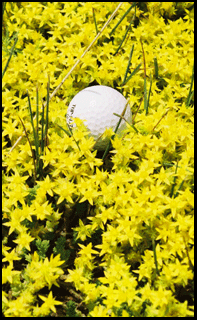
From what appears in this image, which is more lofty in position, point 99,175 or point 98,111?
point 98,111

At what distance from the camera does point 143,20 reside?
2574 mm

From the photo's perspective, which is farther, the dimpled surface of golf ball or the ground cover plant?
the dimpled surface of golf ball

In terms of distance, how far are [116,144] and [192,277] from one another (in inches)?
29.7

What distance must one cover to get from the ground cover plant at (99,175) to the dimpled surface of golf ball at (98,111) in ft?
0.24

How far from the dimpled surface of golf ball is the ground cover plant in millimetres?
73

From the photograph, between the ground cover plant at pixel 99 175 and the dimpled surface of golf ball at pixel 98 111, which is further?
the dimpled surface of golf ball at pixel 98 111

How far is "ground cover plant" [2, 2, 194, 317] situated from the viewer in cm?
162

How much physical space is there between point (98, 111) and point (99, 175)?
1.18 ft

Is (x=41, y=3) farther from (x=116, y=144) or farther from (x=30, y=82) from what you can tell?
(x=116, y=144)

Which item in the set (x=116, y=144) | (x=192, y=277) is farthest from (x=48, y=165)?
(x=192, y=277)

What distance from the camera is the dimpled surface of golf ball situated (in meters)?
1.94

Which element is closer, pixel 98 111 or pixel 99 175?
pixel 99 175

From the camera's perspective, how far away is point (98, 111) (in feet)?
6.35

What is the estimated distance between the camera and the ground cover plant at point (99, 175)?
1.62m
